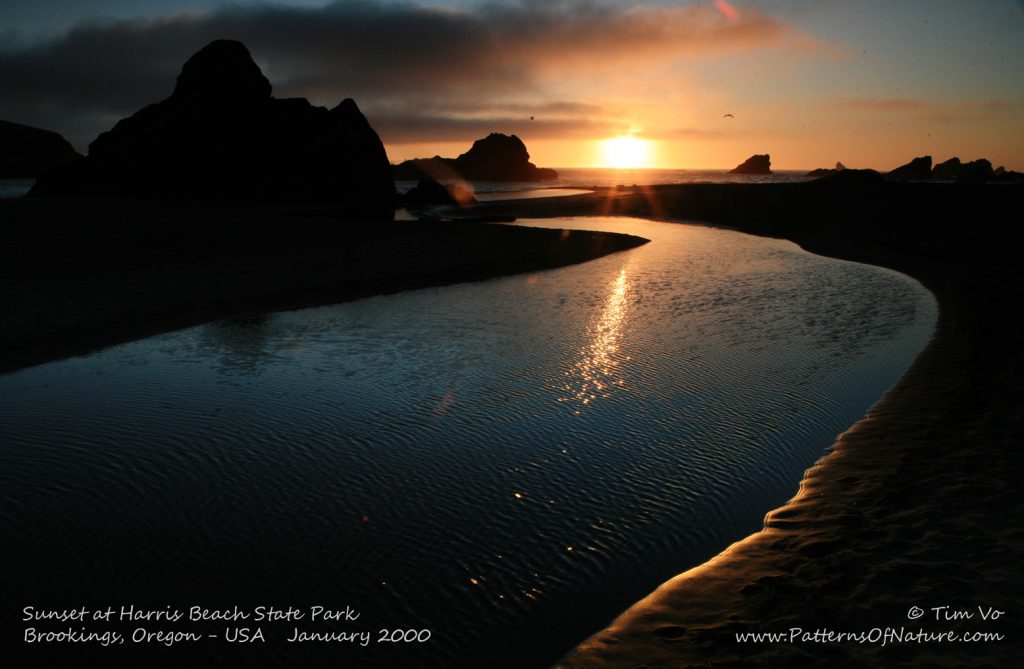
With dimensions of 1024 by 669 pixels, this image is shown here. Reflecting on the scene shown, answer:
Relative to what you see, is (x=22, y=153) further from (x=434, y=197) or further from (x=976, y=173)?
(x=976, y=173)

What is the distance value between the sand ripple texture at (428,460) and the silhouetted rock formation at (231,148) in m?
54.4

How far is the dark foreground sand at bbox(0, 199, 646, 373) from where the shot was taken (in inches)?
→ 614

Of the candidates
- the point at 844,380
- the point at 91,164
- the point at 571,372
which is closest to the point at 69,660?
the point at 571,372

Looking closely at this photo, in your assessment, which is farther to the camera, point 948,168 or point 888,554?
point 948,168

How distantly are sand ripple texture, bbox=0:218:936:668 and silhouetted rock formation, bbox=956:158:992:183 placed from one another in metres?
116

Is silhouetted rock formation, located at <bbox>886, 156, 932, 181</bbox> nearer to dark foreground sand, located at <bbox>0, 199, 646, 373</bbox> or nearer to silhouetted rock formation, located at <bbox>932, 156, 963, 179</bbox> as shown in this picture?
silhouetted rock formation, located at <bbox>932, 156, 963, 179</bbox>

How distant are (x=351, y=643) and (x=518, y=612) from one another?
1.40 metres

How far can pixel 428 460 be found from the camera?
8.42 meters

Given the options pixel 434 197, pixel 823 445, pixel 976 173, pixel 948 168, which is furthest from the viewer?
pixel 948 168

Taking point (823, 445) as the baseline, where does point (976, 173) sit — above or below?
above

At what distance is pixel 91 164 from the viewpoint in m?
63.4

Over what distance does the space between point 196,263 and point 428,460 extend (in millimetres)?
18078

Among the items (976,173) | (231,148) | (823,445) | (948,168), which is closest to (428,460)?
(823,445)

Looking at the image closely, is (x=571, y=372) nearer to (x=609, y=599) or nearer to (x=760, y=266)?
(x=609, y=599)
